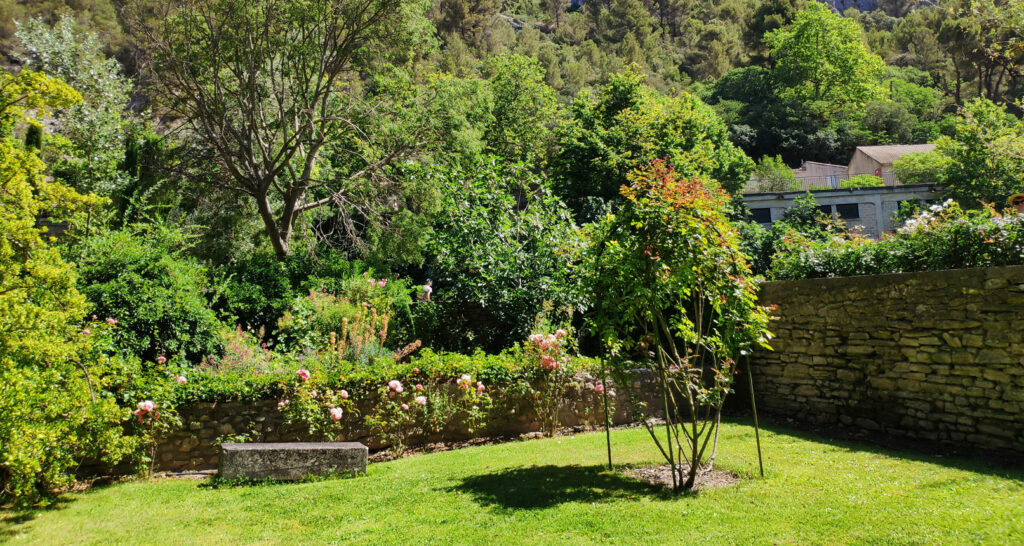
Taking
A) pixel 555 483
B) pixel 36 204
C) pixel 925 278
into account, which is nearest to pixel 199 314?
pixel 36 204

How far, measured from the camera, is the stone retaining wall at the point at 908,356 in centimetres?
623

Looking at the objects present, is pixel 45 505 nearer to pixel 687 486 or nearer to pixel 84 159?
pixel 687 486

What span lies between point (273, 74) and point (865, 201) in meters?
34.1

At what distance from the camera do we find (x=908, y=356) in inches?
285

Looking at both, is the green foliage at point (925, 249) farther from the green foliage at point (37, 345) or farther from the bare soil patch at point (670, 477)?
the green foliage at point (37, 345)

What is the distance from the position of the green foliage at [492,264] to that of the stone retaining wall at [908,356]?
12.0 ft

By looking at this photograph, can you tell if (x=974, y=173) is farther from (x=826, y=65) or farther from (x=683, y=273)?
(x=683, y=273)

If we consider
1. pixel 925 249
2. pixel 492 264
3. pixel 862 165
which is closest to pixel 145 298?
pixel 492 264

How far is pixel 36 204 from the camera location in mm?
4973

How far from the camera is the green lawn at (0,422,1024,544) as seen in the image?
411 centimetres

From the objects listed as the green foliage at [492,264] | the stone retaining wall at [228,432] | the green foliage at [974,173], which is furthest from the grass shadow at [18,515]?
the green foliage at [974,173]

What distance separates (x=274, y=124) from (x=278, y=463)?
1244 centimetres

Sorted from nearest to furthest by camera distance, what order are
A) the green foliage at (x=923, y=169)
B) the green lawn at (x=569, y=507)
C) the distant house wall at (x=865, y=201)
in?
the green lawn at (x=569, y=507) → the distant house wall at (x=865, y=201) → the green foliage at (x=923, y=169)

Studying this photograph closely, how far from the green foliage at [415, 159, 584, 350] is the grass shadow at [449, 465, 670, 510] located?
180 inches
